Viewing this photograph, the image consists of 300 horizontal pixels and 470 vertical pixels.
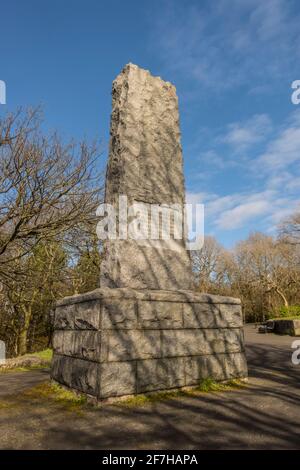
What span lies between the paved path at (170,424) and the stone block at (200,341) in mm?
583

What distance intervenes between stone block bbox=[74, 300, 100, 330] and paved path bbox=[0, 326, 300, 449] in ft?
2.92

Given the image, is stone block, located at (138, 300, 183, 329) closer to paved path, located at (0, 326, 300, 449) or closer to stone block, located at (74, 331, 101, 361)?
stone block, located at (74, 331, 101, 361)

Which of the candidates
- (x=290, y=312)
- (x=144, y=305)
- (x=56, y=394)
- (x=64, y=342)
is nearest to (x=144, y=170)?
(x=144, y=305)

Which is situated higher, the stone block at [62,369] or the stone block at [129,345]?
the stone block at [129,345]

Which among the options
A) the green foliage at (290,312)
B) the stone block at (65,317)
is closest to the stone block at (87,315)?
the stone block at (65,317)

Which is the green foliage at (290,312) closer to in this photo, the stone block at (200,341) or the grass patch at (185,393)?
the stone block at (200,341)

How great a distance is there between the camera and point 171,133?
5.61 meters

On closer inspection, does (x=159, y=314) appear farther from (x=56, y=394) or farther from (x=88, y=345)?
(x=56, y=394)

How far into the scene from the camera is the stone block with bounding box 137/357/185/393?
153 inches

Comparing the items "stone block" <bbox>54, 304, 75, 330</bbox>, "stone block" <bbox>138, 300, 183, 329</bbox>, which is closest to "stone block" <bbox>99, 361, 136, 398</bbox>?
"stone block" <bbox>138, 300, 183, 329</bbox>

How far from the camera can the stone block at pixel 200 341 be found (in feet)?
13.9

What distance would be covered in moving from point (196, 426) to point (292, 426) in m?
0.83
